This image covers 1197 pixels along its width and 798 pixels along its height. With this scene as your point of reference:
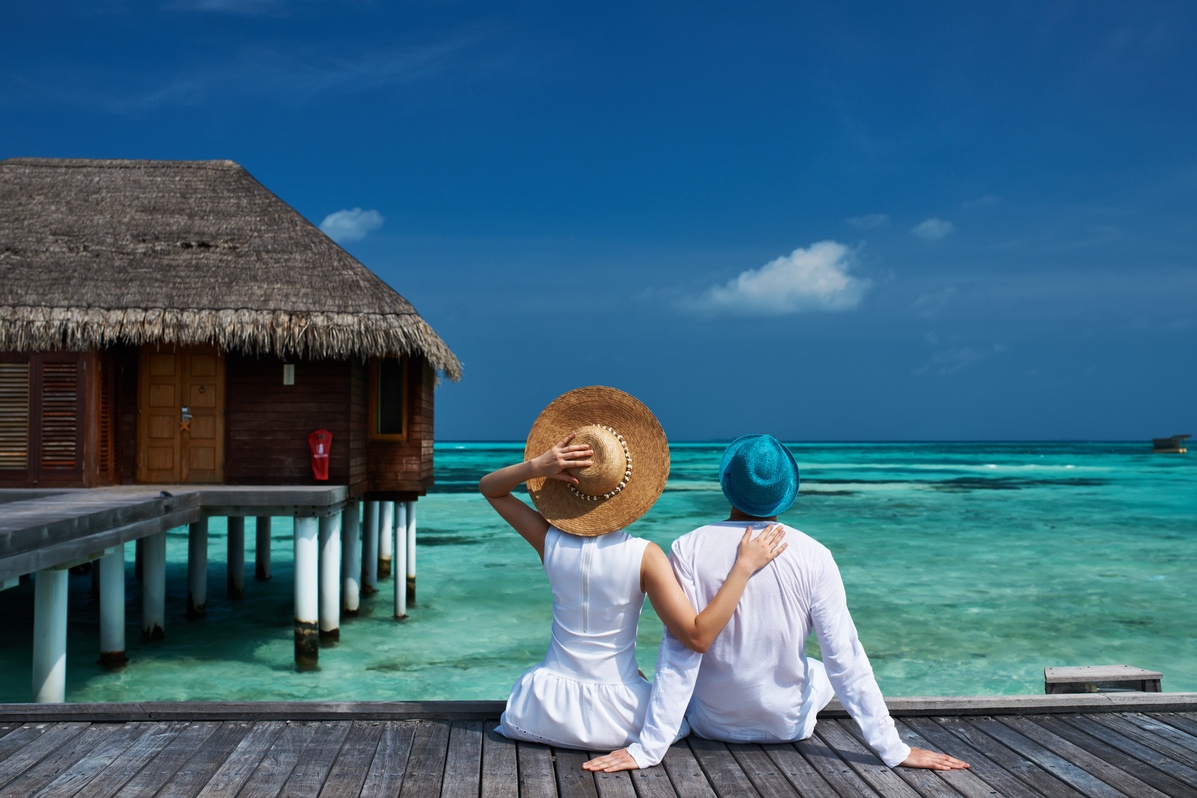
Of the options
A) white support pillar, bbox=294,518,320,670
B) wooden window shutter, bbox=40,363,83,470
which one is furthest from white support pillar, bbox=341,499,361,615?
wooden window shutter, bbox=40,363,83,470

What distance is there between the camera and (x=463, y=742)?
3.18m

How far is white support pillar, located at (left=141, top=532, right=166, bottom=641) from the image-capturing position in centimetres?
911

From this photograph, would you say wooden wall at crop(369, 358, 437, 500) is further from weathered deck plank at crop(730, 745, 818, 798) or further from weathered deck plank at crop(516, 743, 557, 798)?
weathered deck plank at crop(730, 745, 818, 798)

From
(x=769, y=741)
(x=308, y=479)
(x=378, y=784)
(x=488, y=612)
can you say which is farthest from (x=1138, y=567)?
(x=378, y=784)

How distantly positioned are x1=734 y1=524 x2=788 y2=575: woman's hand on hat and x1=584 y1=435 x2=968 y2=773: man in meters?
0.05

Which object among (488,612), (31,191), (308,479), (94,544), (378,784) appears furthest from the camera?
(488,612)

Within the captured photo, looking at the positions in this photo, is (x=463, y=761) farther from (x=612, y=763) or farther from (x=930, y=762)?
(x=930, y=762)

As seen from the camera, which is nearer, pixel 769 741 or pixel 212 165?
pixel 769 741

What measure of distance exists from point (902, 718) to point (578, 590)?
1684 millimetres

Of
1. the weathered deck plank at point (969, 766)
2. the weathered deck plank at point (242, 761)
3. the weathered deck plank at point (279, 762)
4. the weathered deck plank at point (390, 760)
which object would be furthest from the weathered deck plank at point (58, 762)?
the weathered deck plank at point (969, 766)

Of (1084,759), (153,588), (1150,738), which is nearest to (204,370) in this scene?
(153,588)

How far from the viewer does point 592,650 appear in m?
2.91

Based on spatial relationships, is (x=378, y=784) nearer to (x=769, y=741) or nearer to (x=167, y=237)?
(x=769, y=741)

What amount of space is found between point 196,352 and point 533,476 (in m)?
8.15
